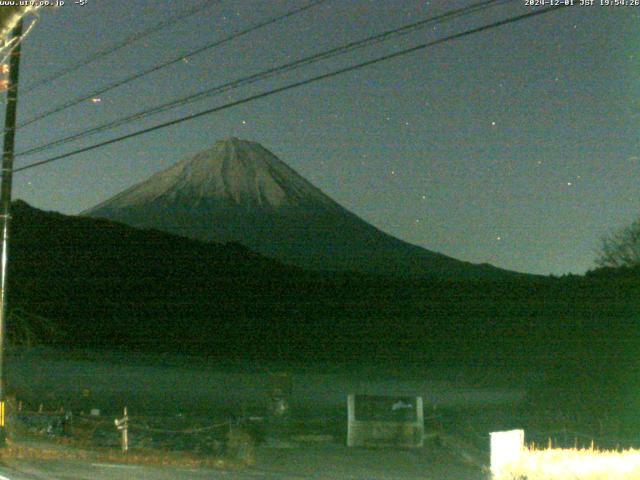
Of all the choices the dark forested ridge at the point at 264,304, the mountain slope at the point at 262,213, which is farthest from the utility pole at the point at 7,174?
the mountain slope at the point at 262,213

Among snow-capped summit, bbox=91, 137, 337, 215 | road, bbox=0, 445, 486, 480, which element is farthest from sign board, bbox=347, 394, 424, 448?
snow-capped summit, bbox=91, 137, 337, 215

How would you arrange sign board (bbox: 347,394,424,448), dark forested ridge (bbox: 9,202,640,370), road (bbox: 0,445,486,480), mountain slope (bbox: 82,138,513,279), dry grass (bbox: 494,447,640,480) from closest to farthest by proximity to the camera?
dry grass (bbox: 494,447,640,480), road (bbox: 0,445,486,480), sign board (bbox: 347,394,424,448), dark forested ridge (bbox: 9,202,640,370), mountain slope (bbox: 82,138,513,279)

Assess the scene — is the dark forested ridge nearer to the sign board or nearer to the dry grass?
the sign board

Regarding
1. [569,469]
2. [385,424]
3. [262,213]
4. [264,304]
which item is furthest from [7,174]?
[262,213]

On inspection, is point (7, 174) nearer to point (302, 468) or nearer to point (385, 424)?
point (302, 468)

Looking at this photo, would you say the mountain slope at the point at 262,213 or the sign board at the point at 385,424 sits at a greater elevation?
the mountain slope at the point at 262,213

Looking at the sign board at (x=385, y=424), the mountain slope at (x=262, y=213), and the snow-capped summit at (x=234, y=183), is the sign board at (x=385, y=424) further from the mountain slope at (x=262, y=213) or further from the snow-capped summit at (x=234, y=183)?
the snow-capped summit at (x=234, y=183)

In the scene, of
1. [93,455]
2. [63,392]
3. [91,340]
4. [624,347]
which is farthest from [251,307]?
[93,455]
